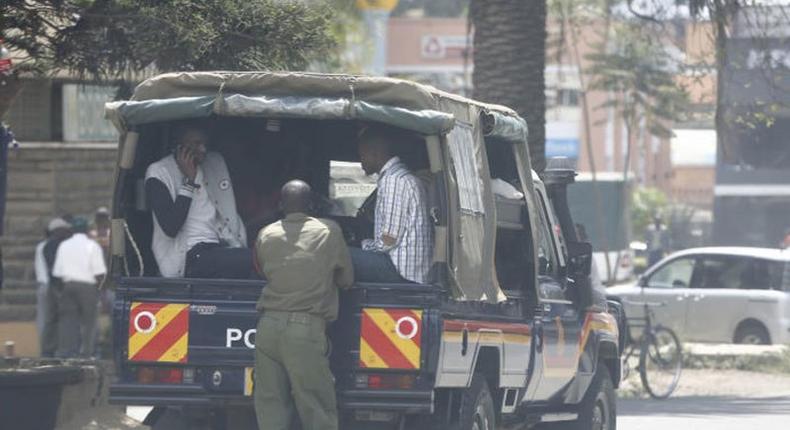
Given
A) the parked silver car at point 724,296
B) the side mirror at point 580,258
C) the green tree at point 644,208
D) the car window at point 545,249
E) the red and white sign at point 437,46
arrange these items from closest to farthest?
1. the car window at point 545,249
2. the side mirror at point 580,258
3. the parked silver car at point 724,296
4. the green tree at point 644,208
5. the red and white sign at point 437,46

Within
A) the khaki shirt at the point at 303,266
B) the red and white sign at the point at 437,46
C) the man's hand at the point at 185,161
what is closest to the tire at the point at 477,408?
the khaki shirt at the point at 303,266

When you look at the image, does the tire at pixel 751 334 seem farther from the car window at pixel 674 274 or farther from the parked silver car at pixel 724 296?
the car window at pixel 674 274

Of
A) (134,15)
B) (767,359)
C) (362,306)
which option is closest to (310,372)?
(362,306)

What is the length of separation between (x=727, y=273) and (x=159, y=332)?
15573mm

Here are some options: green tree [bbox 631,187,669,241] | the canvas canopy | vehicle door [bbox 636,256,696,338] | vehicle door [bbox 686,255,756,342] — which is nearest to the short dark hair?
the canvas canopy

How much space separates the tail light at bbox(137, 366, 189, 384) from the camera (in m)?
8.84

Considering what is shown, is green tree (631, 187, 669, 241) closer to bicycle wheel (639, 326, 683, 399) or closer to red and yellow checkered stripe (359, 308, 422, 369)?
bicycle wheel (639, 326, 683, 399)

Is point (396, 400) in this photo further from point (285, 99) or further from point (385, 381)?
point (285, 99)

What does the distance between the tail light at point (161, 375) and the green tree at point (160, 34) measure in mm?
2434

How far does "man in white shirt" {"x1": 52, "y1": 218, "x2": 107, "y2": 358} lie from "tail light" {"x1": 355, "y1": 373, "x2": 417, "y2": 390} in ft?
32.8

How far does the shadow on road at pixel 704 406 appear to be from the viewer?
16.0m

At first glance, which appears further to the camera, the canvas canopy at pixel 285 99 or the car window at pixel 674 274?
the car window at pixel 674 274

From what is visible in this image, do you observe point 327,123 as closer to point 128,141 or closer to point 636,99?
point 128,141

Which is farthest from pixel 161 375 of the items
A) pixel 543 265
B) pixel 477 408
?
pixel 543 265
